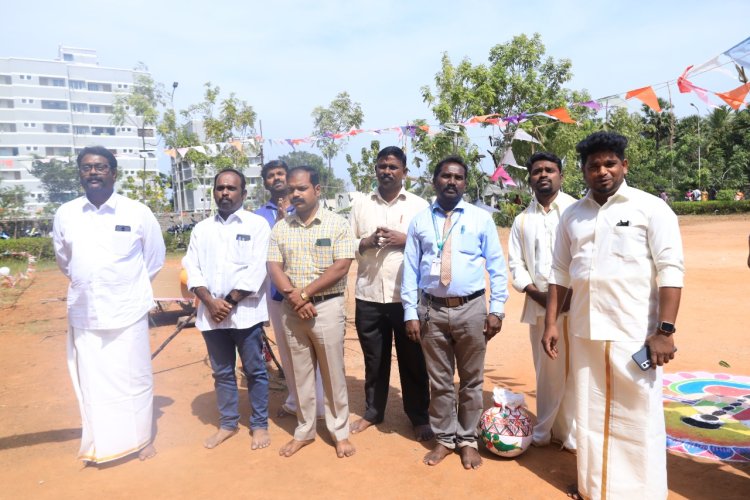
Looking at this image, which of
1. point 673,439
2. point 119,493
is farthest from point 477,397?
point 119,493

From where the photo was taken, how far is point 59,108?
225 ft

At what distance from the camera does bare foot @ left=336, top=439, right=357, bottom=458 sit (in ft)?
12.7

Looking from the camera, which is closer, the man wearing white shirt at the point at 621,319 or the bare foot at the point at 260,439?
the man wearing white shirt at the point at 621,319

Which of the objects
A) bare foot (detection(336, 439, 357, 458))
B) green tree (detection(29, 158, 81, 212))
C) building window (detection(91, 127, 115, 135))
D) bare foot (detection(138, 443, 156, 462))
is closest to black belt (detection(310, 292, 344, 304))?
bare foot (detection(336, 439, 357, 458))

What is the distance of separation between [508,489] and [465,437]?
0.47 metres

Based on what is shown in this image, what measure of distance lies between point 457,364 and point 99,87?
269 ft

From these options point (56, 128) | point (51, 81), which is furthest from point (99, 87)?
point (56, 128)

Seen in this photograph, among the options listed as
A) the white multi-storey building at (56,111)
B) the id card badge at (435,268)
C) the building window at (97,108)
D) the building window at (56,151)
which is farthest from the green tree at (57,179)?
the id card badge at (435,268)

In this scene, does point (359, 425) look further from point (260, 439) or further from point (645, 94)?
point (645, 94)

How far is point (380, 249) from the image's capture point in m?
4.12

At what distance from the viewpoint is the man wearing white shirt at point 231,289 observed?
4035 mm

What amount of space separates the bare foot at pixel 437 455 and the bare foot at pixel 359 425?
720 millimetres

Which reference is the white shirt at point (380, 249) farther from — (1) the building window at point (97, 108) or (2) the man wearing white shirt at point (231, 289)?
(1) the building window at point (97, 108)

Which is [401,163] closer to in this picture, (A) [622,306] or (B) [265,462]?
(A) [622,306]
